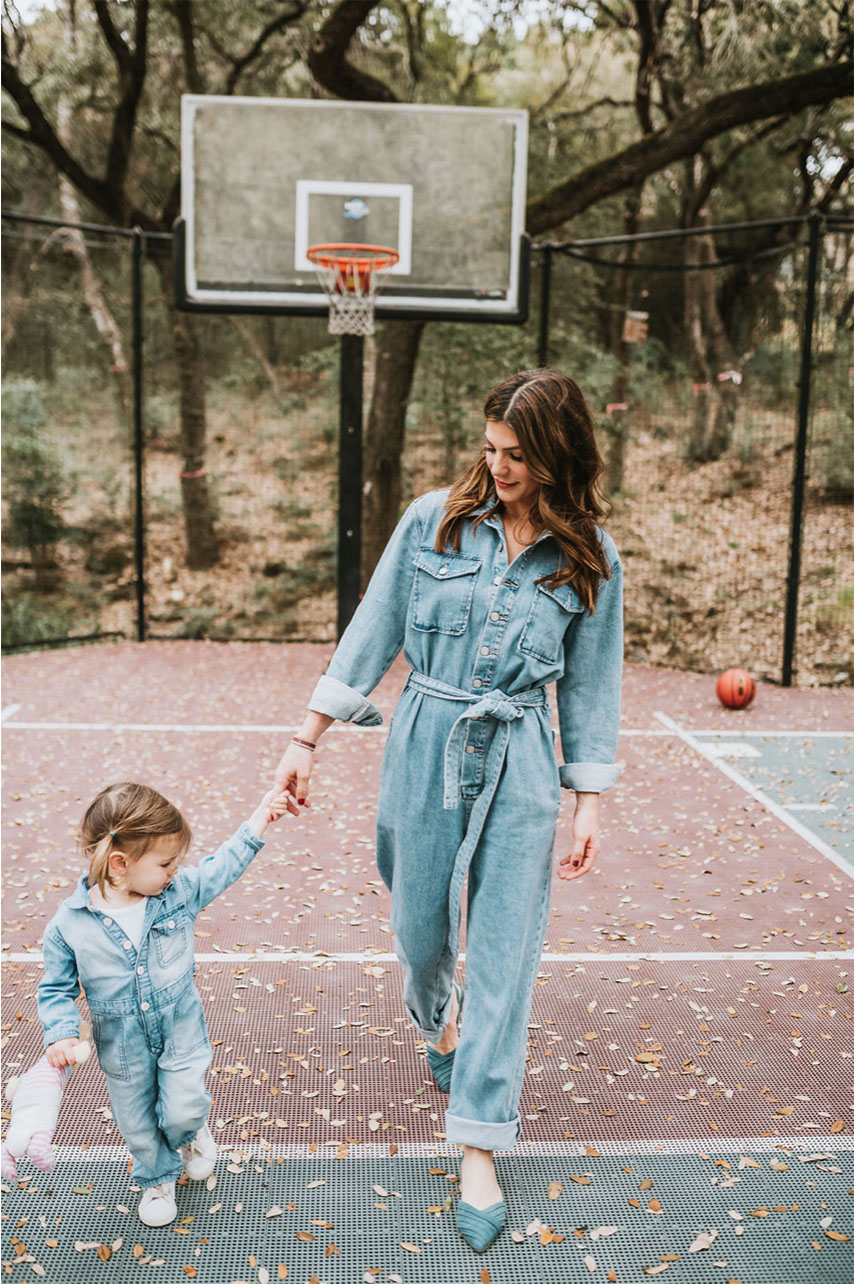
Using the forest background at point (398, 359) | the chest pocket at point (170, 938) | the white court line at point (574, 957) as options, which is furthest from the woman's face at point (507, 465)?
the forest background at point (398, 359)

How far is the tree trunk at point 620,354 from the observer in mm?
12109

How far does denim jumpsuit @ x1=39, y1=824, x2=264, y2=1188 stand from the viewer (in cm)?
228

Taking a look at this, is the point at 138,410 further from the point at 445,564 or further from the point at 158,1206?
the point at 158,1206

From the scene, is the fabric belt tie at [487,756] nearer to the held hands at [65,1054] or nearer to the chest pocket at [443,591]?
the chest pocket at [443,591]

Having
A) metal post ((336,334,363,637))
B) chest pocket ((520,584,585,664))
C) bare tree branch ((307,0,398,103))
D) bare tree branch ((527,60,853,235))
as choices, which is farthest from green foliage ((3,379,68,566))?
chest pocket ((520,584,585,664))

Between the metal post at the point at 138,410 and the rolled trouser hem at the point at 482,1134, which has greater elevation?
the metal post at the point at 138,410

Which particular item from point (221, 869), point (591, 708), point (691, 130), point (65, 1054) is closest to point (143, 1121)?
point (65, 1054)

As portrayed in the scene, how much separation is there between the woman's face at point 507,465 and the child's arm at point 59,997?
1.34m

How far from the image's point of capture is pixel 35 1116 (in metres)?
2.04

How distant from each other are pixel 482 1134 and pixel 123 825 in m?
1.04

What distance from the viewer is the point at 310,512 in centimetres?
1319

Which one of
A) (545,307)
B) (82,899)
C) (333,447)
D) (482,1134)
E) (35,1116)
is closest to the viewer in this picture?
(35,1116)

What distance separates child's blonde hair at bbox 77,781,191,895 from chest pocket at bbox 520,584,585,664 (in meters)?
0.84

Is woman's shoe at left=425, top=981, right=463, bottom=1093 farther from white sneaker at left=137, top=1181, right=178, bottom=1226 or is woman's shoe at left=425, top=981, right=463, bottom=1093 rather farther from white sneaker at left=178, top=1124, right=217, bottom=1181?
white sneaker at left=137, top=1181, right=178, bottom=1226
